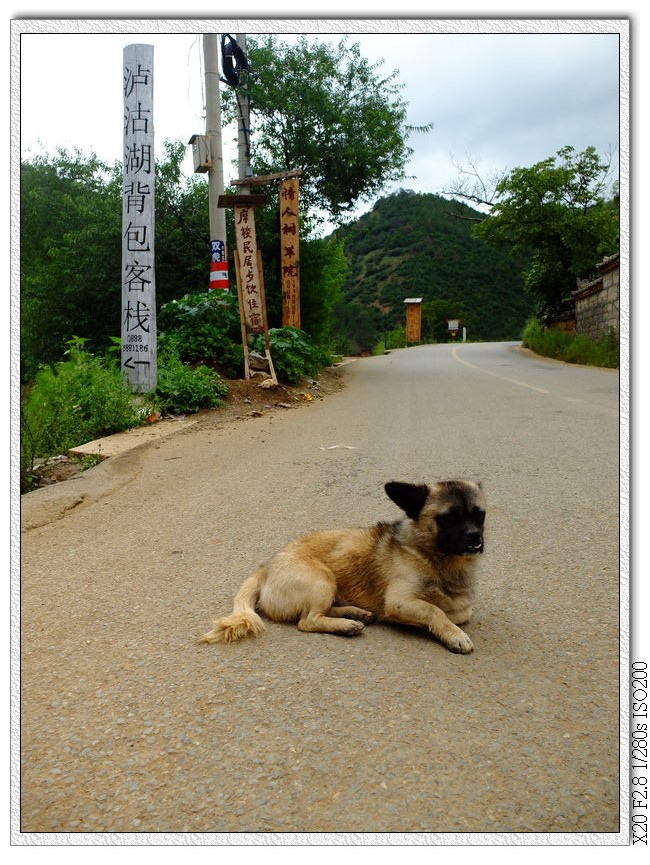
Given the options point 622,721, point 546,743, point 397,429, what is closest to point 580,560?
point 546,743

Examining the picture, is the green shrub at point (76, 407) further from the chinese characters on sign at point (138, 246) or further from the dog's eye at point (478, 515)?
the dog's eye at point (478, 515)

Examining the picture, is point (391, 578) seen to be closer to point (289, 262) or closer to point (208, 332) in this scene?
point (208, 332)

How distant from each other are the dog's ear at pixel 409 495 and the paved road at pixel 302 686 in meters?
0.54

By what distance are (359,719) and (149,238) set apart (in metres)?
8.40

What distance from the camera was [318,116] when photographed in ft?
48.5

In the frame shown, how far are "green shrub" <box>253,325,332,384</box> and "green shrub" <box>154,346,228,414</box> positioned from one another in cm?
170

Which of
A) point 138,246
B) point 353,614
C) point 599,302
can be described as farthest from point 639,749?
point 599,302

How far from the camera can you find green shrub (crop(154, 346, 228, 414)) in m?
9.23

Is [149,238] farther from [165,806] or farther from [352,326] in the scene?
[352,326]

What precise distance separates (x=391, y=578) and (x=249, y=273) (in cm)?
929

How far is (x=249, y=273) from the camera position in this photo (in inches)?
448

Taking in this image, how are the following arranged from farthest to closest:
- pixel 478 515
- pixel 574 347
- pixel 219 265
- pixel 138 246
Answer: pixel 574 347, pixel 219 265, pixel 138 246, pixel 478 515

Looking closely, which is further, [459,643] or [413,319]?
[413,319]

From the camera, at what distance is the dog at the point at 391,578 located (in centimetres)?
271
